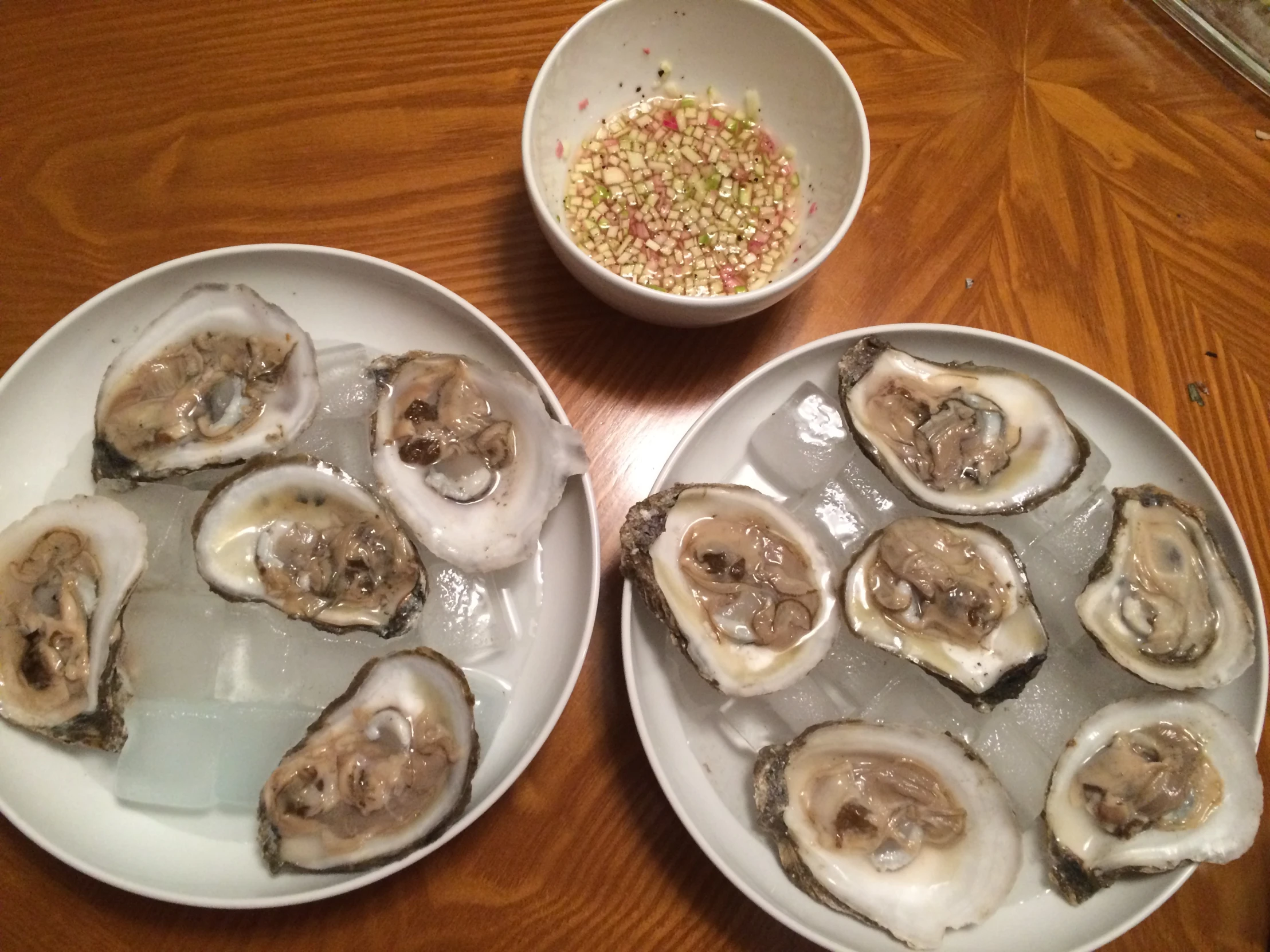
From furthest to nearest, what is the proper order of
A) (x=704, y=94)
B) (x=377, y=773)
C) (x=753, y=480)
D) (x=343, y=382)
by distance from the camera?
(x=704, y=94), (x=753, y=480), (x=343, y=382), (x=377, y=773)

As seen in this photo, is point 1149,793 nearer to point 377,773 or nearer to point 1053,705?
point 1053,705

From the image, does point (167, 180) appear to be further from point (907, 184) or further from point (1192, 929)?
point (1192, 929)

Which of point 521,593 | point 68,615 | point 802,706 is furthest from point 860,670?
point 68,615

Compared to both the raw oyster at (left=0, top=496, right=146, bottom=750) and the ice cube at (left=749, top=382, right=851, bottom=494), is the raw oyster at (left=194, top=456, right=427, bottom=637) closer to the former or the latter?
the raw oyster at (left=0, top=496, right=146, bottom=750)

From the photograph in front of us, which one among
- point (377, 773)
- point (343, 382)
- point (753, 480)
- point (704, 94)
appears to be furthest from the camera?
point (704, 94)

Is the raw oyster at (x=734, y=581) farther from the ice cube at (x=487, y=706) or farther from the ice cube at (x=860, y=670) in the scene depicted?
the ice cube at (x=487, y=706)

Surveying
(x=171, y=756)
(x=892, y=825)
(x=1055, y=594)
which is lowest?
(x=171, y=756)
